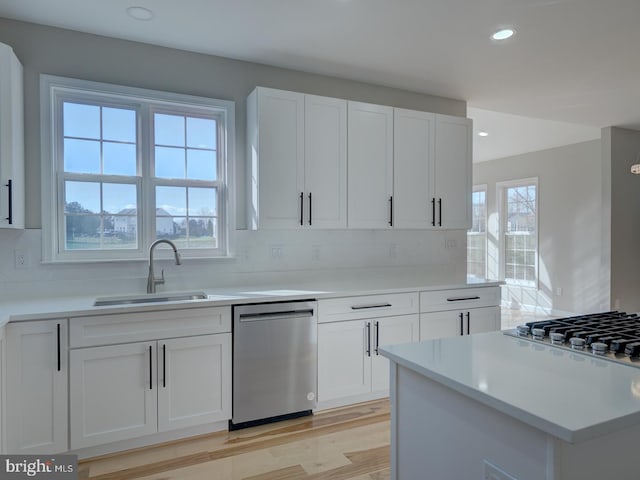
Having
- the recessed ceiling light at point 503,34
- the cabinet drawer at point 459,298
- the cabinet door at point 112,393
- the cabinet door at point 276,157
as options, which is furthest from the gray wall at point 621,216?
the cabinet door at point 112,393

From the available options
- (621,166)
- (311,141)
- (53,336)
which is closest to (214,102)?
(311,141)

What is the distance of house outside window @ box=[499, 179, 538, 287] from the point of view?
22.4 ft

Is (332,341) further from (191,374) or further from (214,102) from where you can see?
(214,102)

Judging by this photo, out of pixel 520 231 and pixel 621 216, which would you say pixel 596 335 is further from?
pixel 520 231

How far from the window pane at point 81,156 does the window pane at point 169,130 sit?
43cm

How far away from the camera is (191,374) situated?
8.30 ft

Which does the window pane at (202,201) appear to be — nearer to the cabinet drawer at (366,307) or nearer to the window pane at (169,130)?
the window pane at (169,130)

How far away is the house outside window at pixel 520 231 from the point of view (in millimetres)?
6832

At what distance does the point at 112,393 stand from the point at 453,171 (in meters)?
3.25

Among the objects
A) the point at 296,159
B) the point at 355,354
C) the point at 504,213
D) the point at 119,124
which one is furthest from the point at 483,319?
the point at 504,213

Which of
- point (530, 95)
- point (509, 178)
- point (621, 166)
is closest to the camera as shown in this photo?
point (530, 95)

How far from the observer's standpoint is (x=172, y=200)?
3.13 metres

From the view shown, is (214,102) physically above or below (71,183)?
above

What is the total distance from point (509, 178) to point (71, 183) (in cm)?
679
